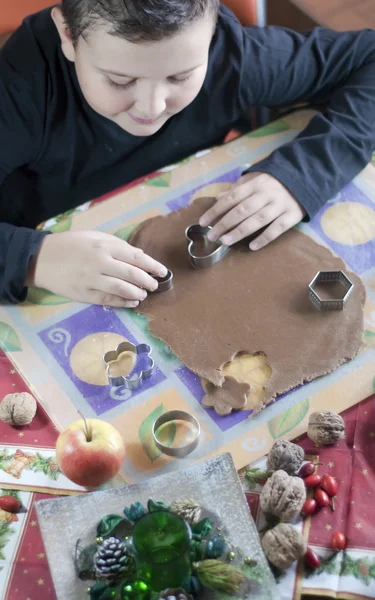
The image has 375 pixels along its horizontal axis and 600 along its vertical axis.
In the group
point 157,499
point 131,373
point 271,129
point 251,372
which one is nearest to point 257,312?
point 251,372

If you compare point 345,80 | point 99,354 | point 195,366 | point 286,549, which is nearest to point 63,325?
point 99,354

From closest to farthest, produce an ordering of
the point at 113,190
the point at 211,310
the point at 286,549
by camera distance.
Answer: the point at 286,549, the point at 211,310, the point at 113,190

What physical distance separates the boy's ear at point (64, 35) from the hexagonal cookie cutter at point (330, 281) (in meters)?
0.52

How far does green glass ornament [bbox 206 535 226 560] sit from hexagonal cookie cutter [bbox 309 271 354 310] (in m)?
0.39

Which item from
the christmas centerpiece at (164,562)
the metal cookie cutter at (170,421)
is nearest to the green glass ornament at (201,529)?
the christmas centerpiece at (164,562)

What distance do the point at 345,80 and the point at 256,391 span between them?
0.68 m

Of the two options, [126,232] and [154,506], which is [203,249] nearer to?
[126,232]

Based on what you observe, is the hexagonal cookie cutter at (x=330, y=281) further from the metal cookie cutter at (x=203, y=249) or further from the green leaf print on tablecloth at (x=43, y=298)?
the green leaf print on tablecloth at (x=43, y=298)

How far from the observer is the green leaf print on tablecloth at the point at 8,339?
101cm

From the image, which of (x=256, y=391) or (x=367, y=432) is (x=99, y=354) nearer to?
(x=256, y=391)

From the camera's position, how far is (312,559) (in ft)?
2.58

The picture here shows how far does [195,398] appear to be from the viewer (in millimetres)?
941

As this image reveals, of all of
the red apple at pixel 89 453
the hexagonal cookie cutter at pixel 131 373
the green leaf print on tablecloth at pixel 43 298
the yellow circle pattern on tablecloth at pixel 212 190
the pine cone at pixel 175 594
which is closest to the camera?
the pine cone at pixel 175 594

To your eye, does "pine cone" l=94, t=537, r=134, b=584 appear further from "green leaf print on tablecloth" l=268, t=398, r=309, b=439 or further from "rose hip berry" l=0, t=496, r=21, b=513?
"green leaf print on tablecloth" l=268, t=398, r=309, b=439
